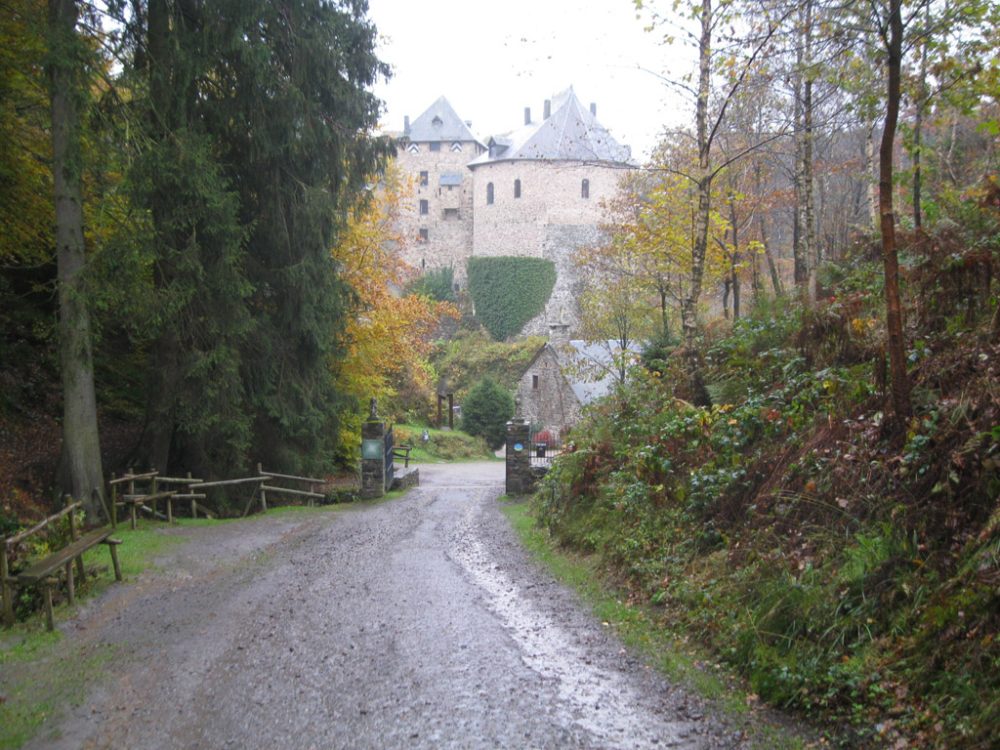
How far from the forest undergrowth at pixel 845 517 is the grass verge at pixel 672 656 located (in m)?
0.15

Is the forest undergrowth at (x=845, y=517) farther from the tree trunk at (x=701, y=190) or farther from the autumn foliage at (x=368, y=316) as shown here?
the autumn foliage at (x=368, y=316)

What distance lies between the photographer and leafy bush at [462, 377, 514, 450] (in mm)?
45750

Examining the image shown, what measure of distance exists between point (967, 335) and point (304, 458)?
46.5 feet

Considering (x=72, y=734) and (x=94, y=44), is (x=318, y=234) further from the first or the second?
(x=72, y=734)

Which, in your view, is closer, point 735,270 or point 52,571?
point 52,571

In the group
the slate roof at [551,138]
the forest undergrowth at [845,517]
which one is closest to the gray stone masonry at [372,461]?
the forest undergrowth at [845,517]

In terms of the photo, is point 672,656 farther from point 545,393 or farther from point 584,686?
point 545,393

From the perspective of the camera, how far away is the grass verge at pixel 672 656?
4824 mm

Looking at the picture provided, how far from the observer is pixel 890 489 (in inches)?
232

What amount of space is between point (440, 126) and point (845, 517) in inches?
2931

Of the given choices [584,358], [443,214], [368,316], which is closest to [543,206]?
[443,214]

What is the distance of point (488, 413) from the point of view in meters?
45.8

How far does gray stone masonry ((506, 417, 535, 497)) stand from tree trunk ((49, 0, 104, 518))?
972cm

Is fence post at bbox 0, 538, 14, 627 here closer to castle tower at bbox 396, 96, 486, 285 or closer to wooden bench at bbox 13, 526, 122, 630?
wooden bench at bbox 13, 526, 122, 630
